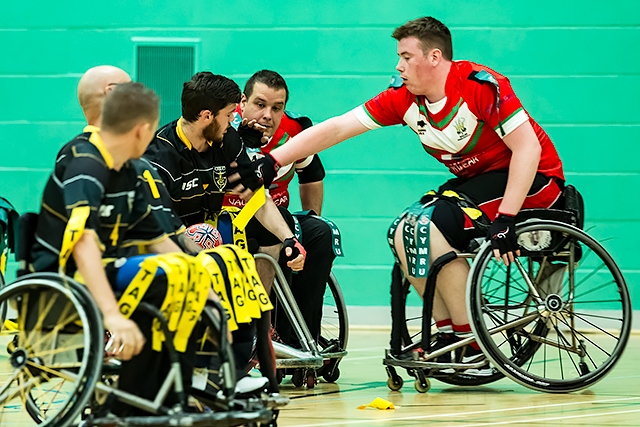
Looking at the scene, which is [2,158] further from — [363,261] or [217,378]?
[217,378]

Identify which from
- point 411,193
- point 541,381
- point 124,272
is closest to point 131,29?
point 411,193

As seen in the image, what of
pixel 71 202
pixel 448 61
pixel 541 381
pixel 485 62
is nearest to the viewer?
pixel 71 202

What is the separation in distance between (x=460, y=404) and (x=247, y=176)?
3.31 feet

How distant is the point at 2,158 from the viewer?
20.5 ft

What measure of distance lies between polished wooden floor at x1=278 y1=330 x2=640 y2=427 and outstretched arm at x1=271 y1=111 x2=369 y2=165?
833mm

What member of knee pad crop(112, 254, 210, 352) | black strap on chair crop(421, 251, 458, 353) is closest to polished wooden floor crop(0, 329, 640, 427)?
black strap on chair crop(421, 251, 458, 353)

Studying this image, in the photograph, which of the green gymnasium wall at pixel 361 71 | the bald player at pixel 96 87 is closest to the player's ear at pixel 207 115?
the bald player at pixel 96 87

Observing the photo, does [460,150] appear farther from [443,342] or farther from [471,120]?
[443,342]

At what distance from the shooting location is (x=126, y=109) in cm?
226

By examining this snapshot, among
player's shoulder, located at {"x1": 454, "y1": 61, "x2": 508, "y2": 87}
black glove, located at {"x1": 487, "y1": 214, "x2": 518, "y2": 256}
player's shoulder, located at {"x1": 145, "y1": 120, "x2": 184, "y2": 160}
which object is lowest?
Result: black glove, located at {"x1": 487, "y1": 214, "x2": 518, "y2": 256}

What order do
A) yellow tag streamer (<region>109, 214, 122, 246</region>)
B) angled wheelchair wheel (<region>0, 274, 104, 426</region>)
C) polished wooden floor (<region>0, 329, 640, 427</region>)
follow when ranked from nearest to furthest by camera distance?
angled wheelchair wheel (<region>0, 274, 104, 426</region>)
yellow tag streamer (<region>109, 214, 122, 246</region>)
polished wooden floor (<region>0, 329, 640, 427</region>)

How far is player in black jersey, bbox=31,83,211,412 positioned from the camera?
2.14 m

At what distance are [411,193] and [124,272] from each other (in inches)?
157

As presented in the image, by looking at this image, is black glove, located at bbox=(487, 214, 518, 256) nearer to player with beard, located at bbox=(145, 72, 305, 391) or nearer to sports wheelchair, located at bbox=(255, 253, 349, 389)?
player with beard, located at bbox=(145, 72, 305, 391)
